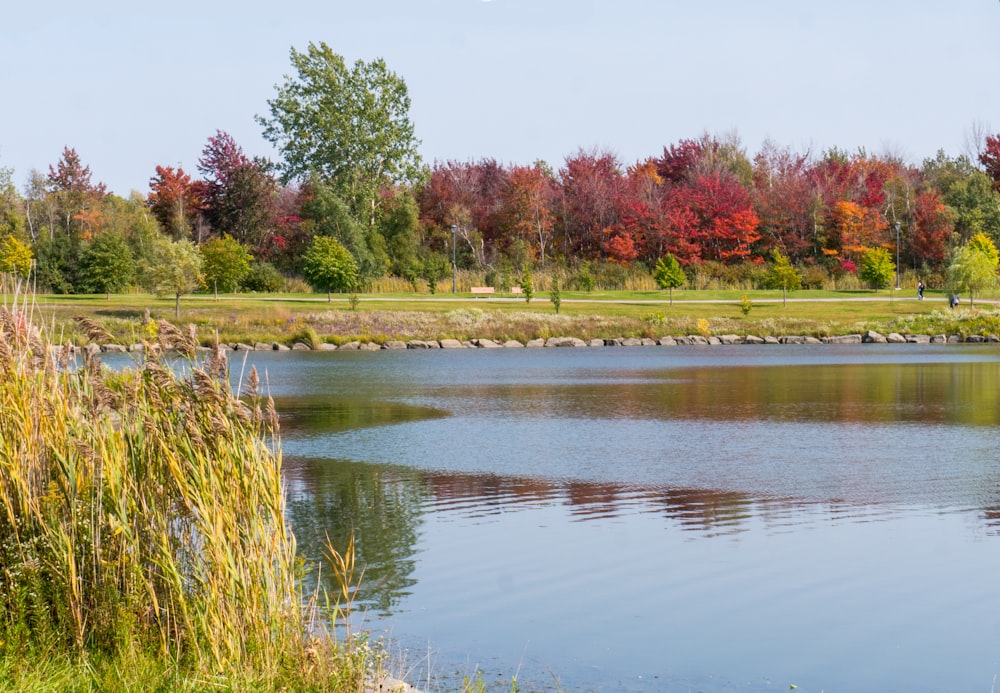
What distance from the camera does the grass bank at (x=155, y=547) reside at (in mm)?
5766

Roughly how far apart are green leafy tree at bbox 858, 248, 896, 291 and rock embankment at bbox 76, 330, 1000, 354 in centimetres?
1478

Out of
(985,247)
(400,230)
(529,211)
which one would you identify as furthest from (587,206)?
(985,247)

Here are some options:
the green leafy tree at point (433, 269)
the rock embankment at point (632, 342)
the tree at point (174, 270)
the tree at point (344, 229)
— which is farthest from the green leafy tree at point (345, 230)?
the rock embankment at point (632, 342)

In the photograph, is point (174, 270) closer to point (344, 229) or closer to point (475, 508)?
point (344, 229)

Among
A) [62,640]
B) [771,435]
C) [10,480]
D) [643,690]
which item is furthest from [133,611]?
[771,435]

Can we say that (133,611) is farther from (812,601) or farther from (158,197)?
(158,197)

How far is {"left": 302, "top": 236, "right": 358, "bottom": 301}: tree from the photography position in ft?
170

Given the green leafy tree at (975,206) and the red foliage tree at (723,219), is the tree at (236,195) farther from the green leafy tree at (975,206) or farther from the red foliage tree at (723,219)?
the green leafy tree at (975,206)

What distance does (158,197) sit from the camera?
74188 mm

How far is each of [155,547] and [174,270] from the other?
1597 inches

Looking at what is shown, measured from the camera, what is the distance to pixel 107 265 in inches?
2046

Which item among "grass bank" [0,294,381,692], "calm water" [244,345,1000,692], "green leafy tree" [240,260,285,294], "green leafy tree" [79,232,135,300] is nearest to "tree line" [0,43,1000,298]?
"green leafy tree" [240,260,285,294]

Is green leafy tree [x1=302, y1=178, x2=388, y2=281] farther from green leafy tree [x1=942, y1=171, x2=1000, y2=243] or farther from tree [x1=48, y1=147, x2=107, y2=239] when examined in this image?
green leafy tree [x1=942, y1=171, x2=1000, y2=243]

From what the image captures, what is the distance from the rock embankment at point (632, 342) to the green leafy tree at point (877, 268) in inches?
582
